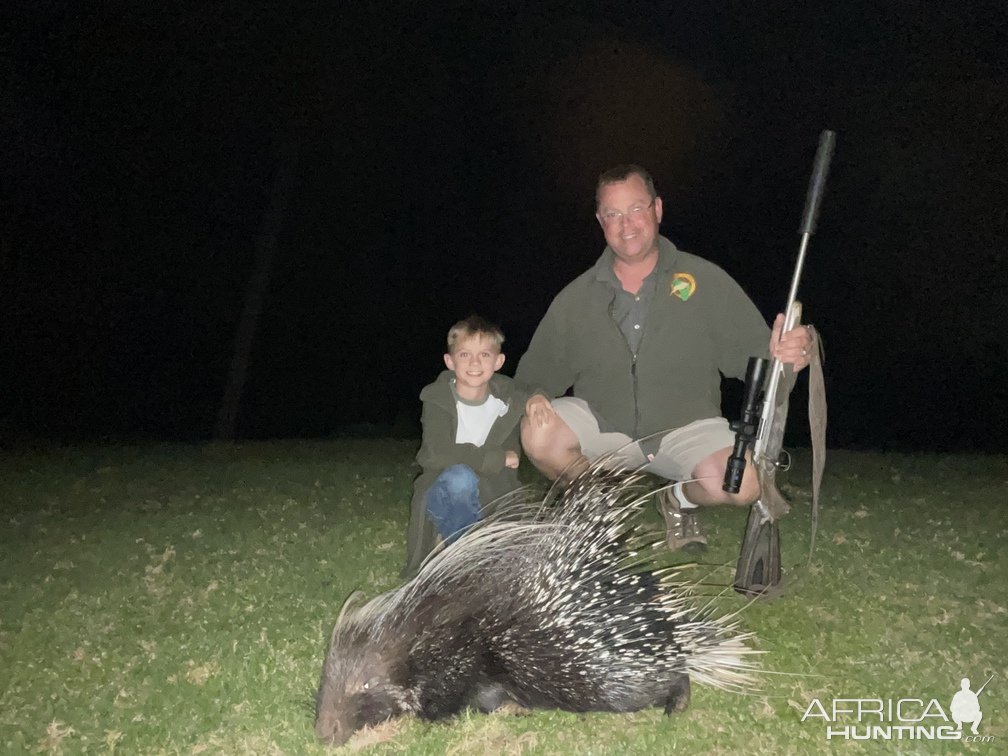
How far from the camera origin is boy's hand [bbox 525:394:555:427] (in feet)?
11.7

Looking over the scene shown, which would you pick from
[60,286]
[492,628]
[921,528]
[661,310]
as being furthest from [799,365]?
[60,286]

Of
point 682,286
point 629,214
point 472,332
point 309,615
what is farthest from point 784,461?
point 309,615

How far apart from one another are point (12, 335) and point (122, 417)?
2.47 metres

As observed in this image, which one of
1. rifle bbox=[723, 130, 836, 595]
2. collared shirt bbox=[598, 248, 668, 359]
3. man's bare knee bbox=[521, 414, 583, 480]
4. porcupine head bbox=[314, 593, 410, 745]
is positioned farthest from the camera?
collared shirt bbox=[598, 248, 668, 359]

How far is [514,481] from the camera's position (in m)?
3.63

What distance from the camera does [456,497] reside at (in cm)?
339

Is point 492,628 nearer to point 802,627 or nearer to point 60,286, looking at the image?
point 802,627

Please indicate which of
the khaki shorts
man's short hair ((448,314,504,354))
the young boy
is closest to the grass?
the khaki shorts

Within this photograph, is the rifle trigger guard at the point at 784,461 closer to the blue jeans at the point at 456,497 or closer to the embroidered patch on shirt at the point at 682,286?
the embroidered patch on shirt at the point at 682,286

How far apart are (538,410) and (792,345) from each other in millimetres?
982

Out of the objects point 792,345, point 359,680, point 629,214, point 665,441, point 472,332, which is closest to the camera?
point 359,680

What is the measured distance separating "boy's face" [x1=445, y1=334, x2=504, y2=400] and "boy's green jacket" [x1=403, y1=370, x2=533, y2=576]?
0.31 feet

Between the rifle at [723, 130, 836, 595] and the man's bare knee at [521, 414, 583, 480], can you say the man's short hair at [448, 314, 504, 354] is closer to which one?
the man's bare knee at [521, 414, 583, 480]

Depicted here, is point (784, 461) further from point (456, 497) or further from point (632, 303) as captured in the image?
point (456, 497)
